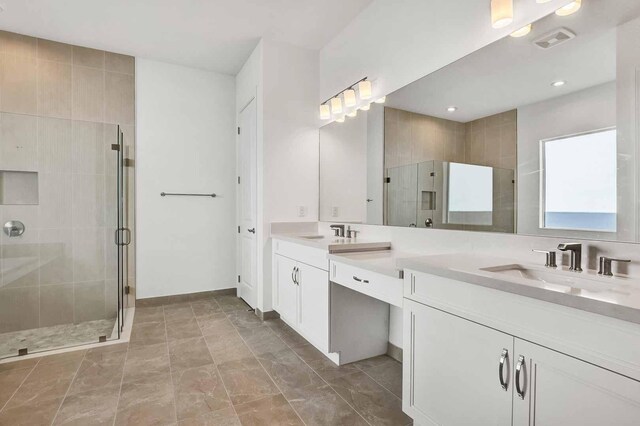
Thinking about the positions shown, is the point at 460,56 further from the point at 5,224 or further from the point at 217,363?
the point at 5,224

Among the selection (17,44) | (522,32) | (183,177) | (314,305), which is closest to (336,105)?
(522,32)

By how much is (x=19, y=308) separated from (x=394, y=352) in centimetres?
313

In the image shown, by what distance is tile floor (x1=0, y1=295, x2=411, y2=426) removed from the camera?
1.70 metres

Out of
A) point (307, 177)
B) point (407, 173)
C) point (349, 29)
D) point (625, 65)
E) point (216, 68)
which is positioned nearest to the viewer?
point (625, 65)

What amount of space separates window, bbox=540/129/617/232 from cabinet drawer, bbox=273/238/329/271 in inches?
50.5

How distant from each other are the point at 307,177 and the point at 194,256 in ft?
5.47

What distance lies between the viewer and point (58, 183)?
295 centimetres

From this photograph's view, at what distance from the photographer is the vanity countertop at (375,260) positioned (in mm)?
1641

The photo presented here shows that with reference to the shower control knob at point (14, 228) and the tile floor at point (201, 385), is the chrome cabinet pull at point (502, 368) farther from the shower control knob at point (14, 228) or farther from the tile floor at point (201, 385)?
the shower control knob at point (14, 228)

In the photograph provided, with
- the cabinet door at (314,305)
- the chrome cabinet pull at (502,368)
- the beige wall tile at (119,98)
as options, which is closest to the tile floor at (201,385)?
the cabinet door at (314,305)

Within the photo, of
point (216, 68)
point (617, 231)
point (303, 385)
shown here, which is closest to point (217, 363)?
point (303, 385)

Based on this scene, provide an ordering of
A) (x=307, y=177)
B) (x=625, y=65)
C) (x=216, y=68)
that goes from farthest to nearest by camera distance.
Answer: (x=216, y=68)
(x=307, y=177)
(x=625, y=65)

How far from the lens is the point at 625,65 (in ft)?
4.02

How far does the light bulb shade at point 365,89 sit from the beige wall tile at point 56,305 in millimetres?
3105
